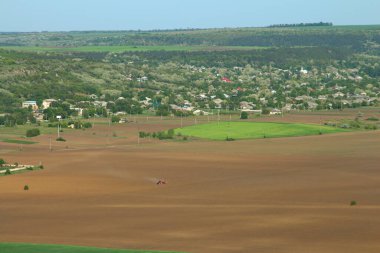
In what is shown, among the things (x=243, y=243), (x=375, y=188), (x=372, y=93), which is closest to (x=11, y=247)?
(x=243, y=243)

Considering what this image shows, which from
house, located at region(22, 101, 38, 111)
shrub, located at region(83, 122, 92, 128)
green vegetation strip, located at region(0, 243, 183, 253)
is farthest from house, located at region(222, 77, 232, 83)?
green vegetation strip, located at region(0, 243, 183, 253)

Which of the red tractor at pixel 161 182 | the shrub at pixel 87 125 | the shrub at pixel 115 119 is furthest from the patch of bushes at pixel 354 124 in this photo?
the red tractor at pixel 161 182

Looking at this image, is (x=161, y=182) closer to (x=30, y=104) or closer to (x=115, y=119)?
(x=115, y=119)

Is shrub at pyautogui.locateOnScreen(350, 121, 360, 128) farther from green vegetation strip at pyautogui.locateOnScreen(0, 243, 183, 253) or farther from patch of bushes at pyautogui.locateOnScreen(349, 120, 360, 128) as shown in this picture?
green vegetation strip at pyautogui.locateOnScreen(0, 243, 183, 253)

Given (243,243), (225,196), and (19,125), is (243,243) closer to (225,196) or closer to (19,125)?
(225,196)

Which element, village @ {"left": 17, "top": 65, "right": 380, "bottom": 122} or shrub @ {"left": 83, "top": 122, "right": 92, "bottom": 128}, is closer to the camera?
shrub @ {"left": 83, "top": 122, "right": 92, "bottom": 128}

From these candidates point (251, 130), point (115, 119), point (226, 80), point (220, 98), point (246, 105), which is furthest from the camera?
point (226, 80)

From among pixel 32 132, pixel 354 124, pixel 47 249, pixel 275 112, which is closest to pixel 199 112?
pixel 275 112

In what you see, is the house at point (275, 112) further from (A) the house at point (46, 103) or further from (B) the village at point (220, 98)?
(A) the house at point (46, 103)
